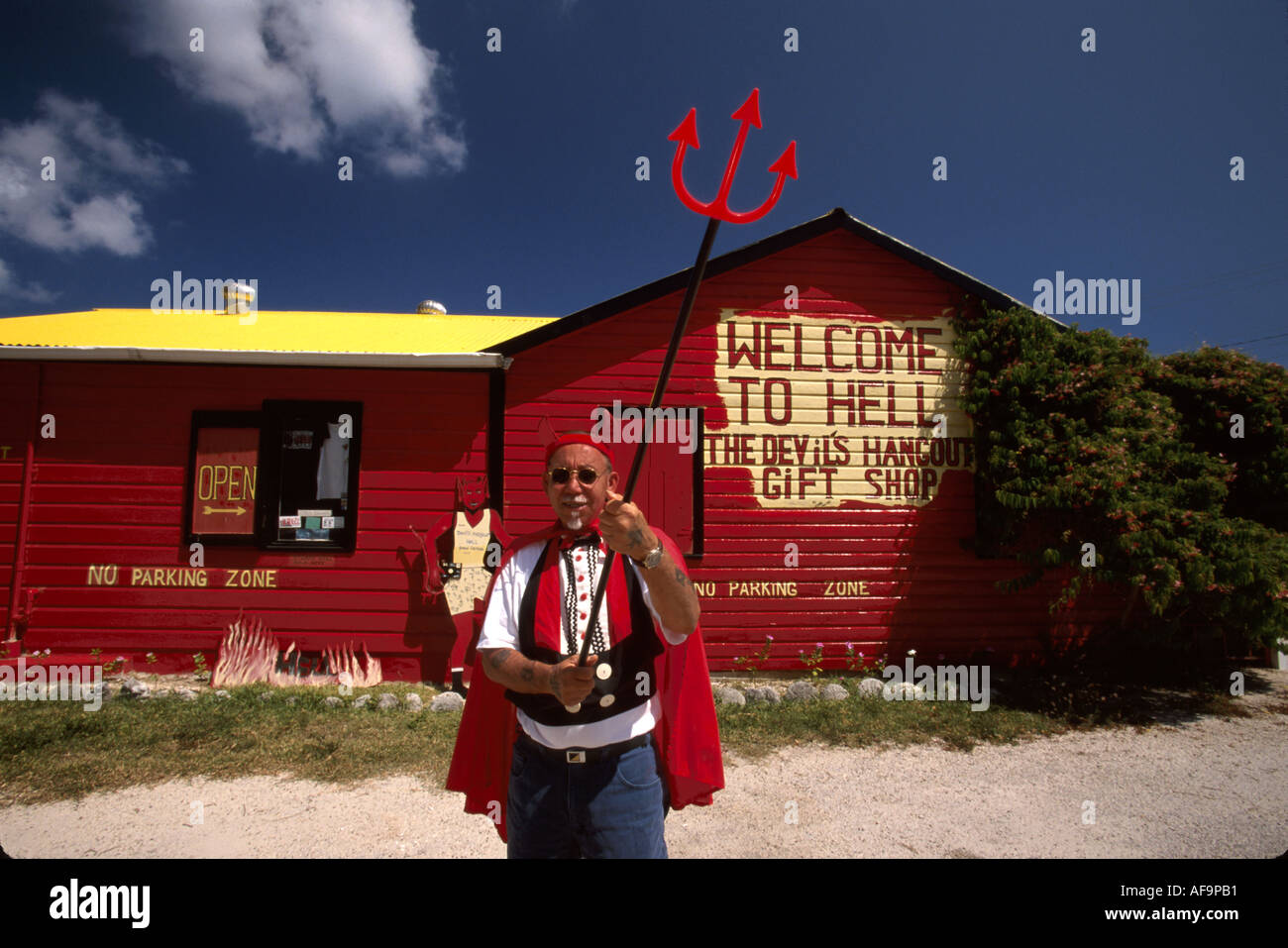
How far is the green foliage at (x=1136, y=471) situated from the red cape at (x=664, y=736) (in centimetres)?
550

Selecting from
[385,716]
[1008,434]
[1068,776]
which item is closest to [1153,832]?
A: [1068,776]

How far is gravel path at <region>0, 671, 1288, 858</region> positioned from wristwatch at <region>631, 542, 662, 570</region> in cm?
266

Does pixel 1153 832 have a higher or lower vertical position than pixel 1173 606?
lower

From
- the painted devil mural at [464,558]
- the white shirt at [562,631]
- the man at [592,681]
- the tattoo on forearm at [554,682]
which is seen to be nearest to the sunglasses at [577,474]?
the man at [592,681]

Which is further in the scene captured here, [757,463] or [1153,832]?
[757,463]

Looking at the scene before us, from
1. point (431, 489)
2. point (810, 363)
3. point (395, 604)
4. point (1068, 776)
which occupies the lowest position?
point (1068, 776)

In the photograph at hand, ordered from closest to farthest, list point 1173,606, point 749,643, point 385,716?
point 385,716
point 1173,606
point 749,643

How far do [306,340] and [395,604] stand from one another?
352 centimetres

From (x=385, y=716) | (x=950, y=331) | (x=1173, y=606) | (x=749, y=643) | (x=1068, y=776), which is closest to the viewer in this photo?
(x=1068, y=776)

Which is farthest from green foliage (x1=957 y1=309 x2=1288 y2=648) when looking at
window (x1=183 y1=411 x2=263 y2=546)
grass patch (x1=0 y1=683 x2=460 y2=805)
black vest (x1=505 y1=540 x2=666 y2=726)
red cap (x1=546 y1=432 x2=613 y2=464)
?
window (x1=183 y1=411 x2=263 y2=546)

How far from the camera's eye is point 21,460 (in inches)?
263

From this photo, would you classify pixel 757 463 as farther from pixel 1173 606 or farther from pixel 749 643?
pixel 1173 606

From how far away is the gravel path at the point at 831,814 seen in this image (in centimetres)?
355

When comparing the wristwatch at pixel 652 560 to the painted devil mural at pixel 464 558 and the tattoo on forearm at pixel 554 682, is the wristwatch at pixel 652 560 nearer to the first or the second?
the tattoo on forearm at pixel 554 682
